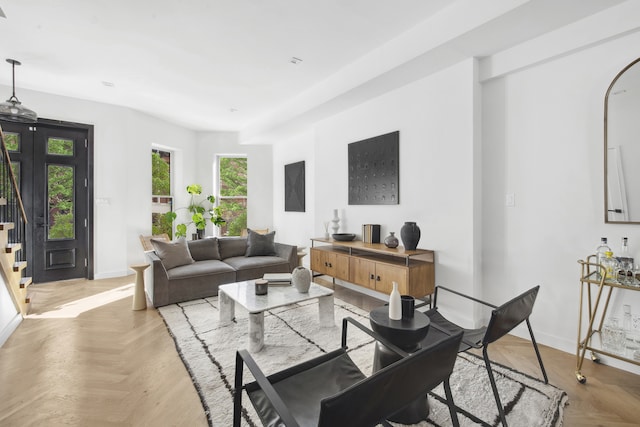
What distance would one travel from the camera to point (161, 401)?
1858 millimetres

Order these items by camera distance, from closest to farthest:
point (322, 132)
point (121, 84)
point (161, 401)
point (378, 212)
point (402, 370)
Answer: point (402, 370) < point (161, 401) < point (378, 212) < point (121, 84) < point (322, 132)

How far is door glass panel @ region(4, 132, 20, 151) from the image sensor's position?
434 centimetres

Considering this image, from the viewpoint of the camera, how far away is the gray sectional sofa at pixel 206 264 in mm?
3486

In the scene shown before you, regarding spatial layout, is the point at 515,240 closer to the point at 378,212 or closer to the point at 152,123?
the point at 378,212

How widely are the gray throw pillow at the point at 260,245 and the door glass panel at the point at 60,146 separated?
3231mm

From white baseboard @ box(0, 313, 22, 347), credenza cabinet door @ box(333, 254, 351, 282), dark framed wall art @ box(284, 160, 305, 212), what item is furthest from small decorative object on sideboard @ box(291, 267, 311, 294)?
dark framed wall art @ box(284, 160, 305, 212)

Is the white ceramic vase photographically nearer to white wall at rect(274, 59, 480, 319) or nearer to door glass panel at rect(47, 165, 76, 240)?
white wall at rect(274, 59, 480, 319)

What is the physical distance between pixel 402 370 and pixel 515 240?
7.74ft

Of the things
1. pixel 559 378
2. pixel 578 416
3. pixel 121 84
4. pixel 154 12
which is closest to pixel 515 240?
pixel 559 378

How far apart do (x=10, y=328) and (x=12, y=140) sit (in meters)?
3.12

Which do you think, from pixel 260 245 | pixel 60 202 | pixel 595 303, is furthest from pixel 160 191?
pixel 595 303

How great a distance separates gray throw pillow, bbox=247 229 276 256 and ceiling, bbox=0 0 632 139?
210 centimetres

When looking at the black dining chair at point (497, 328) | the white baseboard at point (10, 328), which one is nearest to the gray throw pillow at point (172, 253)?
the white baseboard at point (10, 328)

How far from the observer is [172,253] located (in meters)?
3.79
